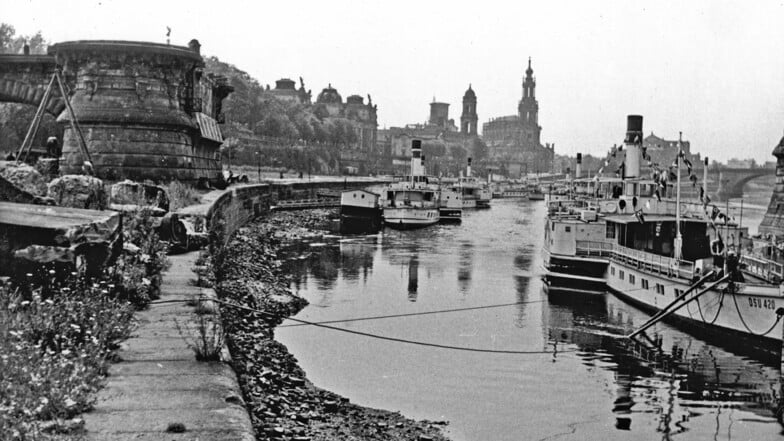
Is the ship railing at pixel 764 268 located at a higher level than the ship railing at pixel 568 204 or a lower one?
lower

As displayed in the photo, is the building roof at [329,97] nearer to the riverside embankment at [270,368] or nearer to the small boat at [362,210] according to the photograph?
the small boat at [362,210]

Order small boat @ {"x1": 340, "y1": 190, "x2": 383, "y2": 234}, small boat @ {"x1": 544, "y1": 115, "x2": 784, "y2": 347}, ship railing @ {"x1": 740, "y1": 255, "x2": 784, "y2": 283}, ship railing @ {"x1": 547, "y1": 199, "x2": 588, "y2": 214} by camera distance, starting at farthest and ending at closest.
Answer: small boat @ {"x1": 340, "y1": 190, "x2": 383, "y2": 234}
ship railing @ {"x1": 547, "y1": 199, "x2": 588, "y2": 214}
ship railing @ {"x1": 740, "y1": 255, "x2": 784, "y2": 283}
small boat @ {"x1": 544, "y1": 115, "x2": 784, "y2": 347}

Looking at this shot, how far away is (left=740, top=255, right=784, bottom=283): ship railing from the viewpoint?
1885 centimetres

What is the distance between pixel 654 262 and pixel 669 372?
723cm

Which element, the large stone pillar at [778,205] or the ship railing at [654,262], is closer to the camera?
the ship railing at [654,262]

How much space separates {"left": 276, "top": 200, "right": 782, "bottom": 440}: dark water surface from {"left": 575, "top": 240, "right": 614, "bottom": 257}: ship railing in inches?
79.8

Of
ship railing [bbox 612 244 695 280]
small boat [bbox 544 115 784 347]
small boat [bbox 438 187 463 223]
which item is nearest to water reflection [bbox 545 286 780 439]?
small boat [bbox 544 115 784 347]

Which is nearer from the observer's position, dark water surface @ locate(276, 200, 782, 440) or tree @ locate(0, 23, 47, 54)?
dark water surface @ locate(276, 200, 782, 440)

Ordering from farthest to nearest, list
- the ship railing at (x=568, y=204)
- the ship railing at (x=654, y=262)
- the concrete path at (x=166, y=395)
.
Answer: the ship railing at (x=568, y=204) < the ship railing at (x=654, y=262) < the concrete path at (x=166, y=395)

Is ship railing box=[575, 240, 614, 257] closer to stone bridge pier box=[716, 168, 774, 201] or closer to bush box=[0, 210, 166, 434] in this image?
bush box=[0, 210, 166, 434]

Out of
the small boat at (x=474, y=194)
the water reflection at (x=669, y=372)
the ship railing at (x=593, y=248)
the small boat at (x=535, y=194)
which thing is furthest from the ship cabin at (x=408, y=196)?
the small boat at (x=535, y=194)

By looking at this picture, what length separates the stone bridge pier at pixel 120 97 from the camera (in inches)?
1127

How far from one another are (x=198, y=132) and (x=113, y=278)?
72.6ft

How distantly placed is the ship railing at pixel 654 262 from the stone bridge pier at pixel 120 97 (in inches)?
705
